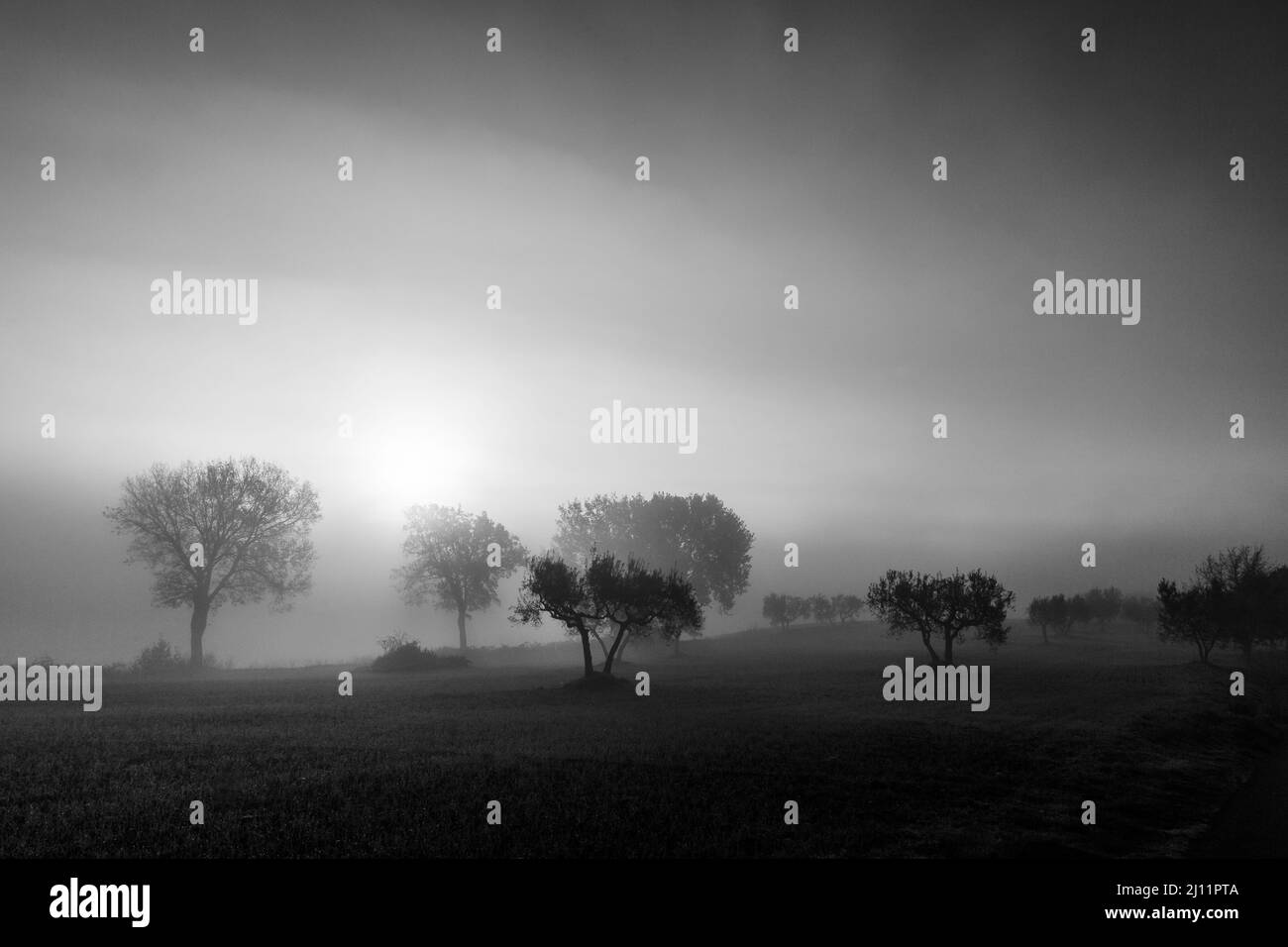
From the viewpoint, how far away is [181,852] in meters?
13.5

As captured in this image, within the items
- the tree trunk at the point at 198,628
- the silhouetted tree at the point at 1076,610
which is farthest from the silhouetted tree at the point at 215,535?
the silhouetted tree at the point at 1076,610

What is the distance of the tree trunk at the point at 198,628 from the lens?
227 feet

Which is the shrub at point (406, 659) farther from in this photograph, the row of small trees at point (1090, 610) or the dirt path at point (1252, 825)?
the row of small trees at point (1090, 610)

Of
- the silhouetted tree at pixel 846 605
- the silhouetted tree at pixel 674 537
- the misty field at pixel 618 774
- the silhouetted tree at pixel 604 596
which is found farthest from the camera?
the silhouetted tree at pixel 846 605

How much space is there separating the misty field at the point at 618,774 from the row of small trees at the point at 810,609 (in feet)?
311

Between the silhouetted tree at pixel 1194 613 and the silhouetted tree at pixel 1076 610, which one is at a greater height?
the silhouetted tree at pixel 1194 613

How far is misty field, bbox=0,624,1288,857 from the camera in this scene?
49.5 feet

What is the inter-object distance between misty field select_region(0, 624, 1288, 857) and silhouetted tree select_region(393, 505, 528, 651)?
2037 inches

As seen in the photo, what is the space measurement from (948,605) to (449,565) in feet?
216

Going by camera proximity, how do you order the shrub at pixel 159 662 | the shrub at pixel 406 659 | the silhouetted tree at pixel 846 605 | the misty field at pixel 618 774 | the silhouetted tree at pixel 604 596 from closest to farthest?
the misty field at pixel 618 774 → the silhouetted tree at pixel 604 596 → the shrub at pixel 159 662 → the shrub at pixel 406 659 → the silhouetted tree at pixel 846 605

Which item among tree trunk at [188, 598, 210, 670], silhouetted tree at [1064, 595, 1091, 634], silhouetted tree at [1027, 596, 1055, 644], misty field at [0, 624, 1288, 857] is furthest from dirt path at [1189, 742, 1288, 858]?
silhouetted tree at [1064, 595, 1091, 634]

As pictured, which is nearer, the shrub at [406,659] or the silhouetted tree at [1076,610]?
the shrub at [406,659]

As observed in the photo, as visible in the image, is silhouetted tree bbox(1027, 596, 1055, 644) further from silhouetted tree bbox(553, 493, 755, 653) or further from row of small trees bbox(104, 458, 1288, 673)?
silhouetted tree bbox(553, 493, 755, 653)
